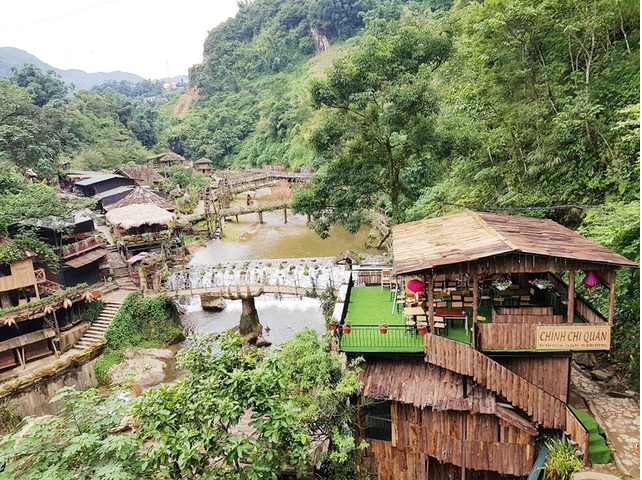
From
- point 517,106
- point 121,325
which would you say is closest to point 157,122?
point 121,325

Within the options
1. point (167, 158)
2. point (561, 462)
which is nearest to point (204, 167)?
point (167, 158)

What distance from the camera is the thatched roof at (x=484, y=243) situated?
10.2 metres

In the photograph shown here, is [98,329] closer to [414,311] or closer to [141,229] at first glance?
[141,229]

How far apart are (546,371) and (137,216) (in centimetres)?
2842

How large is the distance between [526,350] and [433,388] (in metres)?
2.57

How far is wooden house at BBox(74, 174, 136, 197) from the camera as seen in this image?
4588cm

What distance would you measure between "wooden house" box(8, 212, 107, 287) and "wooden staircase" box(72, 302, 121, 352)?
364cm

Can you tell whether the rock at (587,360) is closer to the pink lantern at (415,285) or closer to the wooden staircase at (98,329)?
the pink lantern at (415,285)

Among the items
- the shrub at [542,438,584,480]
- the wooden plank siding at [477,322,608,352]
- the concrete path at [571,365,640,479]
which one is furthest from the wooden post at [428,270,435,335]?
the concrete path at [571,365,640,479]

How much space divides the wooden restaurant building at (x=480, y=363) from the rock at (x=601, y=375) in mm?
2677

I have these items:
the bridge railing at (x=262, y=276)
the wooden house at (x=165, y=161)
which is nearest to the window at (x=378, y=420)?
the bridge railing at (x=262, y=276)

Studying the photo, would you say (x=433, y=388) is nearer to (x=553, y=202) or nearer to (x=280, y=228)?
(x=553, y=202)

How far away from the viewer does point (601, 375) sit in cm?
1320

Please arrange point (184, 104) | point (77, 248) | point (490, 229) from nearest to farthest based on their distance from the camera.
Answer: point (490, 229)
point (77, 248)
point (184, 104)
